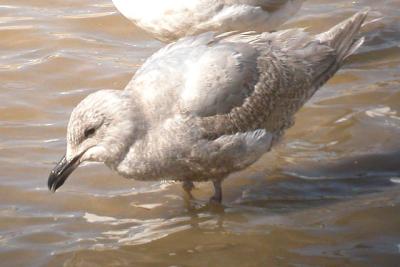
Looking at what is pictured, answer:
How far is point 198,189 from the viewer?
656 cm

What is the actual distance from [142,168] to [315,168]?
147cm

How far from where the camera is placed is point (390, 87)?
7.80 meters

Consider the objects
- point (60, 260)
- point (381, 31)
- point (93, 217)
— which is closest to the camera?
point (60, 260)

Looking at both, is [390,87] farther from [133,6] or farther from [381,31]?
[133,6]

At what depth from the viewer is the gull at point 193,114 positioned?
18.9 ft

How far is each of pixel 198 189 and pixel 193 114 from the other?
0.86 meters

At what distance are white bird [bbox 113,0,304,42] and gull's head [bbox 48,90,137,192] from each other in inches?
89.1

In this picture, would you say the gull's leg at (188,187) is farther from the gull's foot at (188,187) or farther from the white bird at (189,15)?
the white bird at (189,15)

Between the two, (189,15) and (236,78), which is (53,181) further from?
(189,15)

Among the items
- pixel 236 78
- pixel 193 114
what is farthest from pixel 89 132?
pixel 236 78

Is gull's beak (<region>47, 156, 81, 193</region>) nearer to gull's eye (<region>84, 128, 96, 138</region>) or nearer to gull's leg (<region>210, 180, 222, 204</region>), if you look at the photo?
gull's eye (<region>84, 128, 96, 138</region>)

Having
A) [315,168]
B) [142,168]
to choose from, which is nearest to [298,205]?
[315,168]

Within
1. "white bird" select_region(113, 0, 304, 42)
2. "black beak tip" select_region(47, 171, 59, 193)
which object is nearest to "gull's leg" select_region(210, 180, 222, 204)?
"black beak tip" select_region(47, 171, 59, 193)

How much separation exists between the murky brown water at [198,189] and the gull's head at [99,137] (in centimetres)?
43
